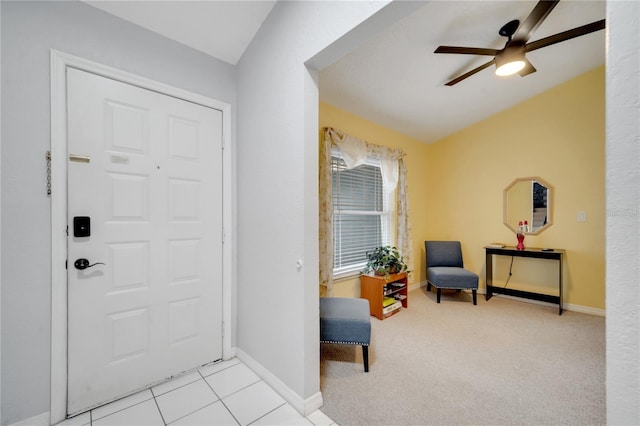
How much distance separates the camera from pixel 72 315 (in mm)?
1613

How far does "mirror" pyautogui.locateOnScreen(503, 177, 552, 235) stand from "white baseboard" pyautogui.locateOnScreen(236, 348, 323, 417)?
3.75 metres

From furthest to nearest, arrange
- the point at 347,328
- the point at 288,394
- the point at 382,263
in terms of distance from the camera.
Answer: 1. the point at 382,263
2. the point at 347,328
3. the point at 288,394

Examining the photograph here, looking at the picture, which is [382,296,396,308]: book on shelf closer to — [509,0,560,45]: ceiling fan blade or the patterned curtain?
the patterned curtain

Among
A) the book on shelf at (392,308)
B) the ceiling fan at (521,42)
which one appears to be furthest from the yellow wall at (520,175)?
the ceiling fan at (521,42)

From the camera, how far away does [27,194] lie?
1479 mm

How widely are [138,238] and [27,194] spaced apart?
60 centimetres

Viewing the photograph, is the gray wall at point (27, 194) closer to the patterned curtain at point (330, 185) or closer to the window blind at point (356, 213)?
the patterned curtain at point (330, 185)

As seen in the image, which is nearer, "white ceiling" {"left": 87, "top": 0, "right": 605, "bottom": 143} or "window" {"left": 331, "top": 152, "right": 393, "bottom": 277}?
Answer: "white ceiling" {"left": 87, "top": 0, "right": 605, "bottom": 143}

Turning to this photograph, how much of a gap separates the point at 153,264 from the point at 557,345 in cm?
367

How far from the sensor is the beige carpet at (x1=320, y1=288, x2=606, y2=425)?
5.30 ft

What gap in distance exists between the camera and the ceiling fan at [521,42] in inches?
68.4

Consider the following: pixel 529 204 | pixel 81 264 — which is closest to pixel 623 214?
pixel 81 264

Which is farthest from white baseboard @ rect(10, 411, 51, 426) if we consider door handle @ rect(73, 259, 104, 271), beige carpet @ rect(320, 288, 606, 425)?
beige carpet @ rect(320, 288, 606, 425)

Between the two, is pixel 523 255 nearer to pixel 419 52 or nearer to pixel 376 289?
pixel 376 289
